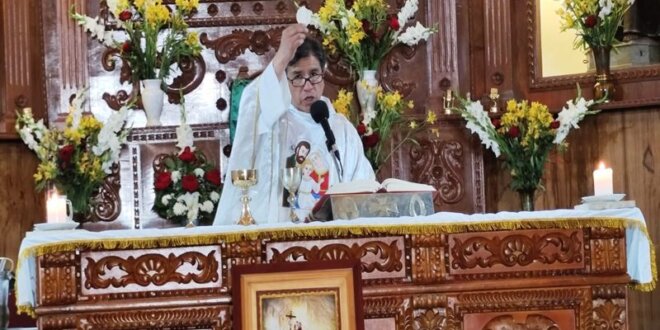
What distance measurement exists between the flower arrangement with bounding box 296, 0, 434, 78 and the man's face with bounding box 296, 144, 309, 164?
1066mm

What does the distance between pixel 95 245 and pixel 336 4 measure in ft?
9.66

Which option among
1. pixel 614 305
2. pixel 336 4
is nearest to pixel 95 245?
pixel 614 305

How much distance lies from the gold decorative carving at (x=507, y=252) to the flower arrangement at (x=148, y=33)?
289 cm

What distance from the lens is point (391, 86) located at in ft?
23.8

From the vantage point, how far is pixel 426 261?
453cm

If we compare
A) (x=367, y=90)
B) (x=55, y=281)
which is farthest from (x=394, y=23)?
(x=55, y=281)

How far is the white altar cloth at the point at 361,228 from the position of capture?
4.39m

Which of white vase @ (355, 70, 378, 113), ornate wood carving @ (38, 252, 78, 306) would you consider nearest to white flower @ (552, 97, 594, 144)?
white vase @ (355, 70, 378, 113)

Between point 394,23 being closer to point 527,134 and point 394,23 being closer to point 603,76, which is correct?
point 527,134

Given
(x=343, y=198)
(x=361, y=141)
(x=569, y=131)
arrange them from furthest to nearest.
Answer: (x=569, y=131) → (x=361, y=141) → (x=343, y=198)

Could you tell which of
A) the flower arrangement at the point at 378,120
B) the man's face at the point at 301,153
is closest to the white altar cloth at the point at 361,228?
the man's face at the point at 301,153

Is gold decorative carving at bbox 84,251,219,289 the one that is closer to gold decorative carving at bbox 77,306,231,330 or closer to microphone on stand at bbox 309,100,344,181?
gold decorative carving at bbox 77,306,231,330

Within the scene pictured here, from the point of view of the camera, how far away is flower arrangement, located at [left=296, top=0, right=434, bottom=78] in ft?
22.7

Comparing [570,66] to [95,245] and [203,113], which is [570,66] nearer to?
[203,113]
